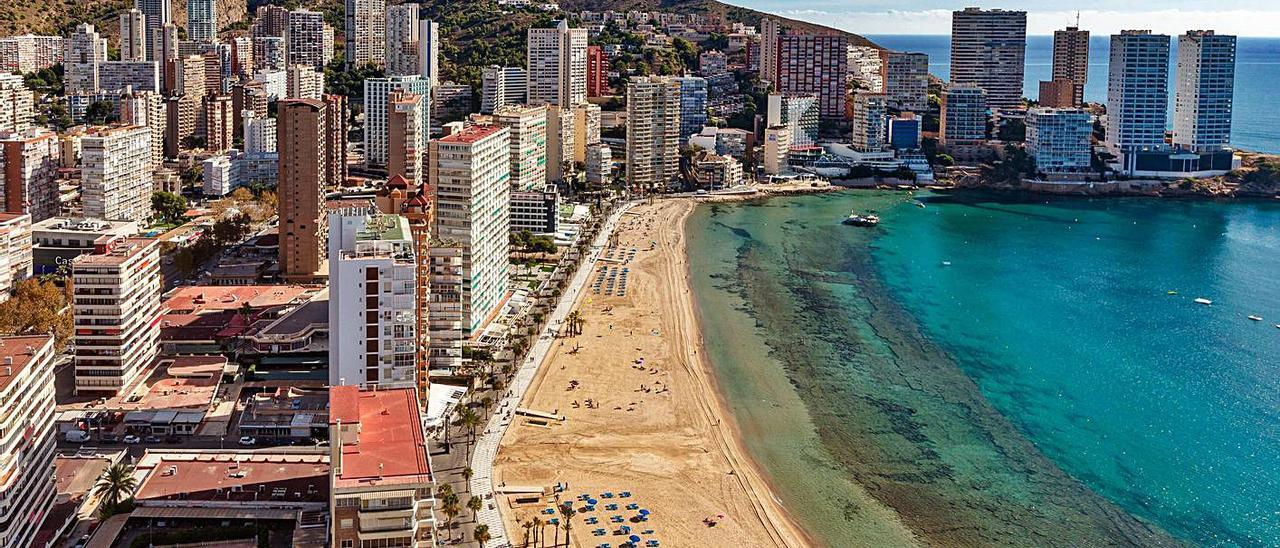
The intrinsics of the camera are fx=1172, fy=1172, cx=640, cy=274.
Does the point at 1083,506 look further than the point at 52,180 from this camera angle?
No

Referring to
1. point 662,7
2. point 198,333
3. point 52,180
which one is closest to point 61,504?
point 198,333

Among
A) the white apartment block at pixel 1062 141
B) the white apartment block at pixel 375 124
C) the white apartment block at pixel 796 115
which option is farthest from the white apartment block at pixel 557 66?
the white apartment block at pixel 1062 141

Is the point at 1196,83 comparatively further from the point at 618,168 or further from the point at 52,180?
the point at 52,180

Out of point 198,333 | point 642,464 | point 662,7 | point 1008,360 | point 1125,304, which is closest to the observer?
point 642,464

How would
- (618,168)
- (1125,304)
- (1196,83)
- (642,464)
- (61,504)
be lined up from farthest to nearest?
(1196,83) < (618,168) < (1125,304) < (642,464) < (61,504)

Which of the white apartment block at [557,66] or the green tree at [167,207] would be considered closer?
the green tree at [167,207]

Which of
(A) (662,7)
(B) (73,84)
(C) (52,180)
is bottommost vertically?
(C) (52,180)

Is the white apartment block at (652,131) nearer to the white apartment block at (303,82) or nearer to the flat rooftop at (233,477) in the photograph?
the white apartment block at (303,82)
